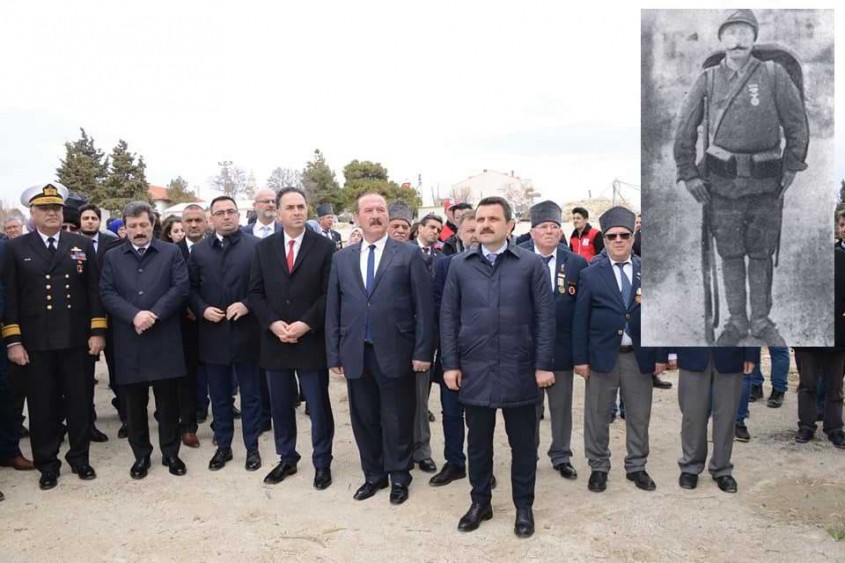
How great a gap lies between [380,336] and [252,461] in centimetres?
179

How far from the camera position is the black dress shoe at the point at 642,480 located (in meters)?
4.89

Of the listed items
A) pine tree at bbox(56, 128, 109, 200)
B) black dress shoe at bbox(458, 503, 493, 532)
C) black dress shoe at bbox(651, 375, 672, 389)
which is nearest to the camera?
black dress shoe at bbox(458, 503, 493, 532)

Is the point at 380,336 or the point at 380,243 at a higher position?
the point at 380,243

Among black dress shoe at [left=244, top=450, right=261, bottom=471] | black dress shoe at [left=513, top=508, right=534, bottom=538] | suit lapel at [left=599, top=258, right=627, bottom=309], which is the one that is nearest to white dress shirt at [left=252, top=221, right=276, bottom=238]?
black dress shoe at [left=244, top=450, right=261, bottom=471]

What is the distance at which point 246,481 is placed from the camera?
523 centimetres

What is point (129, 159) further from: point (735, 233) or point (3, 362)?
point (735, 233)

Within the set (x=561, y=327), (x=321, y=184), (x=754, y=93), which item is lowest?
(x=561, y=327)

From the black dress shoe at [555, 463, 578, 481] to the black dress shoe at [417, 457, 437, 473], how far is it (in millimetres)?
1024

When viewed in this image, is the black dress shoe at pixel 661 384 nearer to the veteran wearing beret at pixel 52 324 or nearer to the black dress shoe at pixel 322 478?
the black dress shoe at pixel 322 478

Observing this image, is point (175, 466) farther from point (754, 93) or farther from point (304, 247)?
point (754, 93)

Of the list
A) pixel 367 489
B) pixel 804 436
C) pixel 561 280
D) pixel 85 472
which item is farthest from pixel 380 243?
pixel 804 436

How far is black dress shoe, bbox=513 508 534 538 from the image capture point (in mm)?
4145

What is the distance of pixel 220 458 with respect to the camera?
5.59 m

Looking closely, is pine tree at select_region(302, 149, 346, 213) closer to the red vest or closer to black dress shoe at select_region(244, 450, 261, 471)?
the red vest
